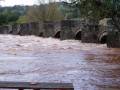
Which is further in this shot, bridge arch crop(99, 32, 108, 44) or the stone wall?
the stone wall

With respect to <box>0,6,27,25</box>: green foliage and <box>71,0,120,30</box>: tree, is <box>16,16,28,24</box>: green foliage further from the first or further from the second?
<box>71,0,120,30</box>: tree

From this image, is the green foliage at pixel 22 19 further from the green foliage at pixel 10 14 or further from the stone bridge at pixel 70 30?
the stone bridge at pixel 70 30

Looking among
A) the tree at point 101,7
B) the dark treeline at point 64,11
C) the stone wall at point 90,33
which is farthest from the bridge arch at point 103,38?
the tree at point 101,7

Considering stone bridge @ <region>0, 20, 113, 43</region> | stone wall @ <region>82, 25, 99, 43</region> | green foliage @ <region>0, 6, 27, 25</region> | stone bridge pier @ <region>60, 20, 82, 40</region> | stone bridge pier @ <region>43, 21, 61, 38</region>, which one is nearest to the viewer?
stone bridge @ <region>0, 20, 113, 43</region>

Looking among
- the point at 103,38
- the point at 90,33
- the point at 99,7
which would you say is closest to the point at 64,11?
the point at 90,33

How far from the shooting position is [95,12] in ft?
37.2

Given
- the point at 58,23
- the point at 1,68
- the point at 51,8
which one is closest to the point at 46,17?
the point at 51,8

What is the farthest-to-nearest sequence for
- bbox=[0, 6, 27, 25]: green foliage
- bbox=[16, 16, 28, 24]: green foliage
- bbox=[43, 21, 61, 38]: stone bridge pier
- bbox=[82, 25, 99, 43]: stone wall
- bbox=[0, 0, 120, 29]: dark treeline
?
bbox=[0, 6, 27, 25]: green foliage
bbox=[16, 16, 28, 24]: green foliage
bbox=[43, 21, 61, 38]: stone bridge pier
bbox=[82, 25, 99, 43]: stone wall
bbox=[0, 0, 120, 29]: dark treeline

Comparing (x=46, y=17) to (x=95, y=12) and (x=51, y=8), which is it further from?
(x=95, y=12)

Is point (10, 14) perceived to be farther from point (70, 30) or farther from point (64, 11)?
point (64, 11)

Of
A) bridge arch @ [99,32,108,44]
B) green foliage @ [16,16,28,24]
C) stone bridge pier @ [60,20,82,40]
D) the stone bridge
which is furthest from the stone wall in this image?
green foliage @ [16,16,28,24]

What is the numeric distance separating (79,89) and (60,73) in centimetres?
257

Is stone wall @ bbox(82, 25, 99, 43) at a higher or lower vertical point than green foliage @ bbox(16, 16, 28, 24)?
higher

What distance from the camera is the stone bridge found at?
27016 mm
